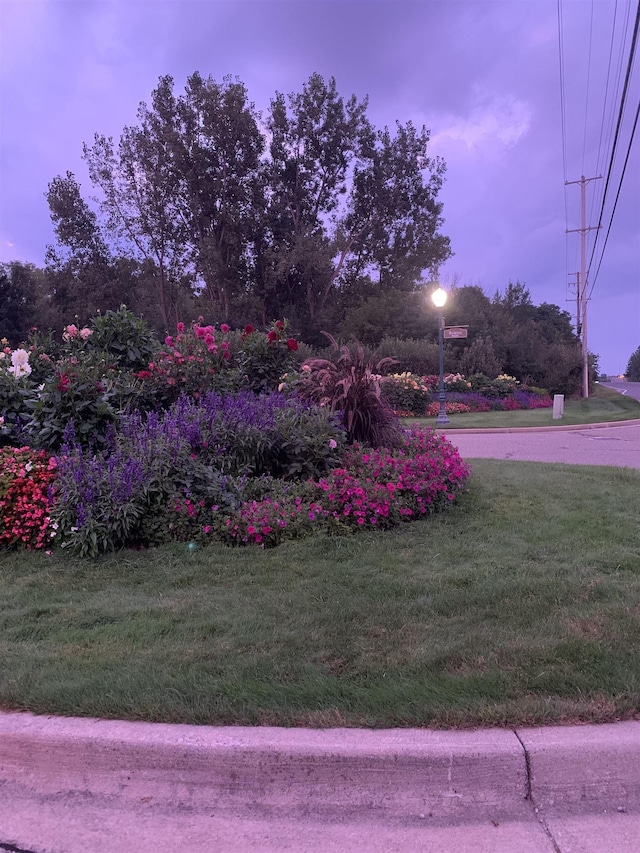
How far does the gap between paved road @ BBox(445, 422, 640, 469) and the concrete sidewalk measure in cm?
775

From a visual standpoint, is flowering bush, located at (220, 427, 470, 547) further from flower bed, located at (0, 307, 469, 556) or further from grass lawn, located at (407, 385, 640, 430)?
grass lawn, located at (407, 385, 640, 430)

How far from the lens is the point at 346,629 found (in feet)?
11.4

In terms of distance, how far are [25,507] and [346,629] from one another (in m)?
3.03

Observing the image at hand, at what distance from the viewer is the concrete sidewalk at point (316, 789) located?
2189mm

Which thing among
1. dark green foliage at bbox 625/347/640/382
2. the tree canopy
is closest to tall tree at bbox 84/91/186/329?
the tree canopy

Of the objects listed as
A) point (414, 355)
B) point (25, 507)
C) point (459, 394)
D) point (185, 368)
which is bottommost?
point (25, 507)

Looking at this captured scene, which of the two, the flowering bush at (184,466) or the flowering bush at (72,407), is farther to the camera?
the flowering bush at (72,407)

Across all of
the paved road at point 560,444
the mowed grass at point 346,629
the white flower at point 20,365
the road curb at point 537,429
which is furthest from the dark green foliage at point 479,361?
the white flower at point 20,365

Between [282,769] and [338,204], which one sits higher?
[338,204]

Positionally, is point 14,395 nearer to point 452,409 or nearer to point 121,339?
point 121,339

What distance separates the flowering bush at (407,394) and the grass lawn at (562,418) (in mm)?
1177

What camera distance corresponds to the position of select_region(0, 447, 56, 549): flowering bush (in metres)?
4.98

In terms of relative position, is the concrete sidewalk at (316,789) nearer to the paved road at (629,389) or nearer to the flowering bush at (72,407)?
the flowering bush at (72,407)

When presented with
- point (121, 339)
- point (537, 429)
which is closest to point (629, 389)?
point (537, 429)
